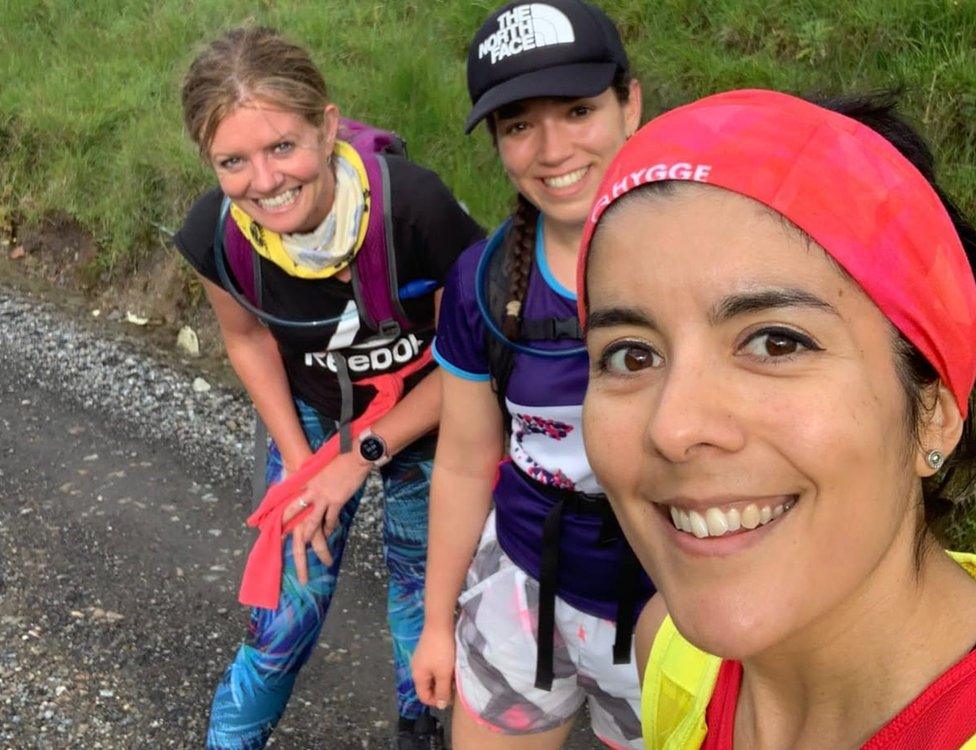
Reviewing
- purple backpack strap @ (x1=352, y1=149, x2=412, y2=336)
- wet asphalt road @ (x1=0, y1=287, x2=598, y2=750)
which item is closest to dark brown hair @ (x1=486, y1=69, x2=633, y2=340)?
purple backpack strap @ (x1=352, y1=149, x2=412, y2=336)

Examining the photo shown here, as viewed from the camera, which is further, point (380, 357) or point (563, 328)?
point (380, 357)

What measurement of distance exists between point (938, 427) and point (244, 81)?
205 centimetres

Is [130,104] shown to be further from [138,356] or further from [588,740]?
[588,740]

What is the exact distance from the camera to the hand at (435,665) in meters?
2.59

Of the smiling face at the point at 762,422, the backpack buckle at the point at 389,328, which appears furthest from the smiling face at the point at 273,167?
the smiling face at the point at 762,422

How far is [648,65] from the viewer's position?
5.04 meters

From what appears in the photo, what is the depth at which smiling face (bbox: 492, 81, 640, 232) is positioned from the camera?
2318 millimetres

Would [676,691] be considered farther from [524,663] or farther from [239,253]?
[239,253]

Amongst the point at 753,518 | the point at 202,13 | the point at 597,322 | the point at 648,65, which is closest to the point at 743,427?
the point at 753,518

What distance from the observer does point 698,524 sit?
1.25 meters

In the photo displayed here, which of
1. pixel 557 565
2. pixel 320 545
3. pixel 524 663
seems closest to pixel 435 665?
pixel 524 663

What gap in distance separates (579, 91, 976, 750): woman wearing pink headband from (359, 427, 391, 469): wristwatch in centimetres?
170

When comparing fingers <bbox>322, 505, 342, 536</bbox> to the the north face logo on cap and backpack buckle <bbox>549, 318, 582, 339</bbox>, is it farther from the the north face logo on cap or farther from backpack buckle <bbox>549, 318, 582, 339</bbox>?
the the north face logo on cap

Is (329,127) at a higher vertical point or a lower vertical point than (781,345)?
lower
